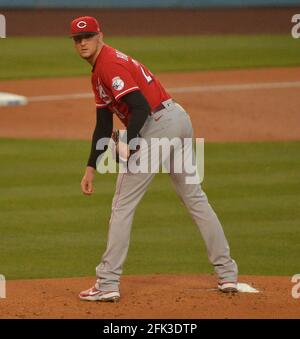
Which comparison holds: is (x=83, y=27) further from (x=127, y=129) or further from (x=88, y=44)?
(x=127, y=129)

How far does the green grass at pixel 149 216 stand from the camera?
27.8 feet

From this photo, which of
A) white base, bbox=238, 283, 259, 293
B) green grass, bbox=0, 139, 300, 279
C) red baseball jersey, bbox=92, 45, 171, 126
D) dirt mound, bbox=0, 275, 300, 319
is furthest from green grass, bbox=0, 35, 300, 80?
red baseball jersey, bbox=92, 45, 171, 126

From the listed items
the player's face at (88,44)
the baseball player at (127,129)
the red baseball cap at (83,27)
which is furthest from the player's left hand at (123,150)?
the red baseball cap at (83,27)

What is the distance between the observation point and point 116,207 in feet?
22.0

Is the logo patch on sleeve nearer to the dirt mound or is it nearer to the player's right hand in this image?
the player's right hand

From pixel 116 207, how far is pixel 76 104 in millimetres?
10147

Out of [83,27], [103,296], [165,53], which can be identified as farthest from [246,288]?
[165,53]

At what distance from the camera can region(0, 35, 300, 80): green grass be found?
20859 millimetres

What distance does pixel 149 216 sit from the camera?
32.6 ft

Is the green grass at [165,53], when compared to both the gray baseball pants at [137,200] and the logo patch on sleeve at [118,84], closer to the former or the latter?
the gray baseball pants at [137,200]

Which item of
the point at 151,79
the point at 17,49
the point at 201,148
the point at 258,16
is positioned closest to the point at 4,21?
the point at 17,49

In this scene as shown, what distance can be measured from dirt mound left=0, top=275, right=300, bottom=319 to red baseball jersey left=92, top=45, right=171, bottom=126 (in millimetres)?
1147

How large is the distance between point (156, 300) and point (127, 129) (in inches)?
43.6

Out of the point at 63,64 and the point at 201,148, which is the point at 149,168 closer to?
the point at 201,148
